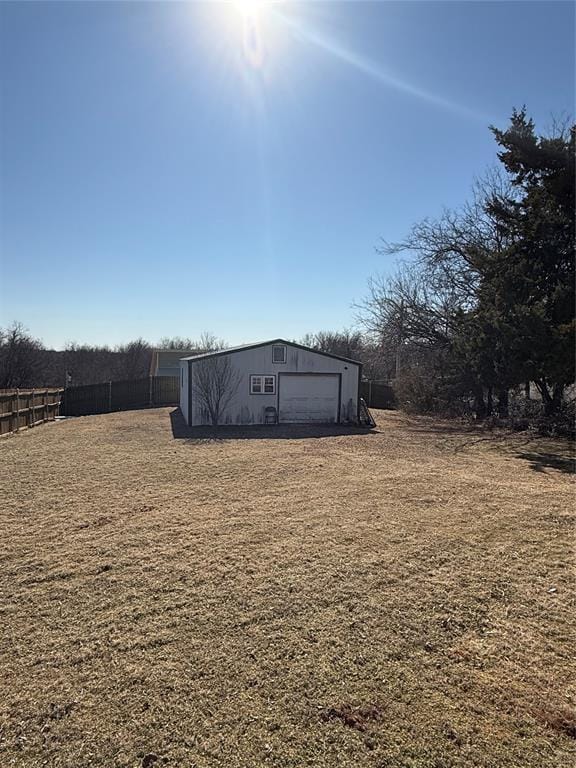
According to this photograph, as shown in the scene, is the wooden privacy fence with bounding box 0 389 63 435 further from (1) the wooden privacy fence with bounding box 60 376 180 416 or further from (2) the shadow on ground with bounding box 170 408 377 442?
(2) the shadow on ground with bounding box 170 408 377 442

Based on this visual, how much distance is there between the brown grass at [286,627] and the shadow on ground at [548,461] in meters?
2.67

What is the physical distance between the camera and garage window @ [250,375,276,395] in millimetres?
17000

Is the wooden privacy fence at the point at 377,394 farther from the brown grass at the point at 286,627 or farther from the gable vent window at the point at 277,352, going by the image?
the brown grass at the point at 286,627

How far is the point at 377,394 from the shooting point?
87.0 feet

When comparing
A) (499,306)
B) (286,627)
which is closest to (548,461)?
(499,306)

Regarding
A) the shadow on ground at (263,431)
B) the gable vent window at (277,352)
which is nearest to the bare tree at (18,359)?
the shadow on ground at (263,431)

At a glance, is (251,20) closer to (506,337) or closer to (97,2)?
(97,2)

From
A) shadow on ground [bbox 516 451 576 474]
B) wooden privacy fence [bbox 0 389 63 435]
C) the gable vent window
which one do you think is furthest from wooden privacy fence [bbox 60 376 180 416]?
shadow on ground [bbox 516 451 576 474]

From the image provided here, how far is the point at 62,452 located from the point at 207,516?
244 inches

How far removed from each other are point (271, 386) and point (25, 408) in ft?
27.6

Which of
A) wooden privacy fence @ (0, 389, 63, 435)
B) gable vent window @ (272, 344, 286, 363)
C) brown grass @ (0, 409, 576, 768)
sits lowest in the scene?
brown grass @ (0, 409, 576, 768)

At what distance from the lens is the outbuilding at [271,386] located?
16406mm

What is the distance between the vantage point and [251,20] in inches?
292

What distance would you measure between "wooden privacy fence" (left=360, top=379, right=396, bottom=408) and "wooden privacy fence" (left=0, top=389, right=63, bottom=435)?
53.9ft
